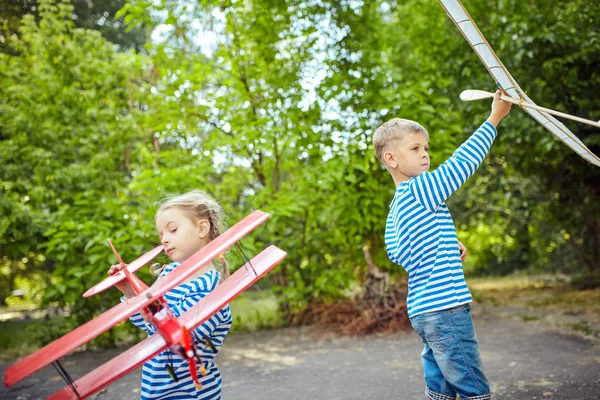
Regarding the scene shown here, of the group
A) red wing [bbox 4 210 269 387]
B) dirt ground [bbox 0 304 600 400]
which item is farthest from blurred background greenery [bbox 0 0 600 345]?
red wing [bbox 4 210 269 387]

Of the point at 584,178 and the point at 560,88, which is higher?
the point at 560,88

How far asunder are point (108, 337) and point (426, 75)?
192 inches

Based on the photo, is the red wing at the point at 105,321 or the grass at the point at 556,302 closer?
the red wing at the point at 105,321

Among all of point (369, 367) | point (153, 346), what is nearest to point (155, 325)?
point (153, 346)

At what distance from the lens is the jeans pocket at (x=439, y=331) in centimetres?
205

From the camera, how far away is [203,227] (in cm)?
224

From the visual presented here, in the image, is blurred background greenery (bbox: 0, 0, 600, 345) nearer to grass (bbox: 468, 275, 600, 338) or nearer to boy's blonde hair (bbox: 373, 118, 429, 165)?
grass (bbox: 468, 275, 600, 338)

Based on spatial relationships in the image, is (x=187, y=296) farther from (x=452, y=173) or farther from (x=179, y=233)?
(x=452, y=173)

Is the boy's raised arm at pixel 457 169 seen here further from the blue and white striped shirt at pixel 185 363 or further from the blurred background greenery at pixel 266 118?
the blurred background greenery at pixel 266 118

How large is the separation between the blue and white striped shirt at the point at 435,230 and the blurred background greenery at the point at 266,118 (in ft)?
11.0

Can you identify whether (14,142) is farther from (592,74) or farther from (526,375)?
(592,74)

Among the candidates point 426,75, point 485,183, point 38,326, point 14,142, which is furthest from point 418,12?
point 38,326

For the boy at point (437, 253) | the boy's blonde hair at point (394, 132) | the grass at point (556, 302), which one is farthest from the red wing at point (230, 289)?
the grass at point (556, 302)

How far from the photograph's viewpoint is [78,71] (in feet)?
22.6
